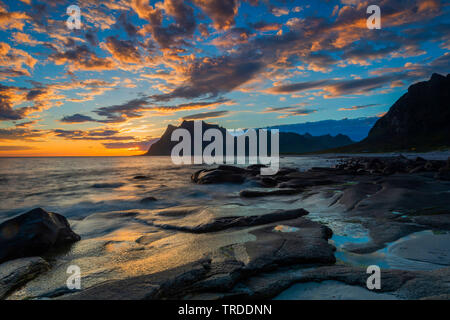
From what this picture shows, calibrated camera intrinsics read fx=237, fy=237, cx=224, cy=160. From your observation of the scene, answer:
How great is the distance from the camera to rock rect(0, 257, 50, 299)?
376cm

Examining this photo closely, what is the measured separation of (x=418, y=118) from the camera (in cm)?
13112

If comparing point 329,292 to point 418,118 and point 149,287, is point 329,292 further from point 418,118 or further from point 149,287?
point 418,118

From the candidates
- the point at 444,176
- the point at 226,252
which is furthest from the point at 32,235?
the point at 444,176

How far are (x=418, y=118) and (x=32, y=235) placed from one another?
558 ft

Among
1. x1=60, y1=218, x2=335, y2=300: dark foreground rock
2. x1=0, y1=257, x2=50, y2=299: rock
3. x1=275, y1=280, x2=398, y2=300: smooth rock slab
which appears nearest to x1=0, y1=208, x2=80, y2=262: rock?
Answer: x1=0, y1=257, x2=50, y2=299: rock

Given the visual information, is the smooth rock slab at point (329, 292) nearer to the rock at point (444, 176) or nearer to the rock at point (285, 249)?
the rock at point (285, 249)

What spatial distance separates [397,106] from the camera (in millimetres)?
146500

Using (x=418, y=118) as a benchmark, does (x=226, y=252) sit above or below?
below

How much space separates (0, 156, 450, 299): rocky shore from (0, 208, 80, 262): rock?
0.02 metres

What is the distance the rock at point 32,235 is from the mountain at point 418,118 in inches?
5238

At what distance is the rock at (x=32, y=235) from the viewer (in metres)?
5.10

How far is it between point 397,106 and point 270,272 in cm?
18128

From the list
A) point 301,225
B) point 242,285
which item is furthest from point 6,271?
point 301,225
